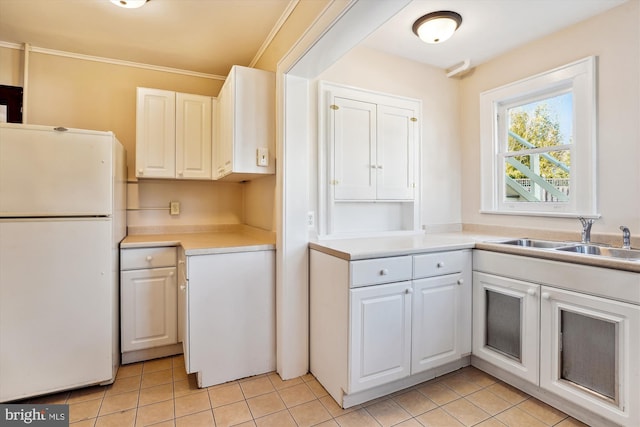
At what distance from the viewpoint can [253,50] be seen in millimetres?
2586

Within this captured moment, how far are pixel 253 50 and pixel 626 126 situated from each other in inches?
103

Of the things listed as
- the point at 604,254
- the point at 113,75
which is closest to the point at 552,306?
the point at 604,254

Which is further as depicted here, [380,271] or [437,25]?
[437,25]

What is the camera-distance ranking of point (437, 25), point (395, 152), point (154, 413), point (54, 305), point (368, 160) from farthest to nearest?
point (395, 152), point (368, 160), point (437, 25), point (54, 305), point (154, 413)

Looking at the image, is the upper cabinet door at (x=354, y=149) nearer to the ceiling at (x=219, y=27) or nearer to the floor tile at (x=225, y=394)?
the ceiling at (x=219, y=27)

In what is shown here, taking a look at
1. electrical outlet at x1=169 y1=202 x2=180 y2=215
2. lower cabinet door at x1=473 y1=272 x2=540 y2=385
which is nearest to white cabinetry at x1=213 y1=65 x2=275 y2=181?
electrical outlet at x1=169 y1=202 x2=180 y2=215

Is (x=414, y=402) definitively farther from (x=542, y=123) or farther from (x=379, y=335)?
(x=542, y=123)

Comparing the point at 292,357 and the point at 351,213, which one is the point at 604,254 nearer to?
the point at 351,213

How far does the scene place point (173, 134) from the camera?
267cm

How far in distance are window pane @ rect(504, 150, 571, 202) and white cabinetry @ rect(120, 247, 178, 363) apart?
110 inches

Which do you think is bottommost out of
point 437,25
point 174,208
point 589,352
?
point 589,352

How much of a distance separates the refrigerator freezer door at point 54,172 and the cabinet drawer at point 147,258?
0.41 m

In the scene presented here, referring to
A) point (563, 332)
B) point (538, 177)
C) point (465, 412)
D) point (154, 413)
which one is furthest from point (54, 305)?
point (538, 177)

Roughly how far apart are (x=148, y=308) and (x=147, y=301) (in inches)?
2.0
